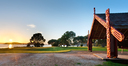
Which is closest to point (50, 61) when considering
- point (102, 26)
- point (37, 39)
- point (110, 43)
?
point (110, 43)

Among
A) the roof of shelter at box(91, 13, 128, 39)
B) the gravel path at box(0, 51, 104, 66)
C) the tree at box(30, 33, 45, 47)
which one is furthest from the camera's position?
the tree at box(30, 33, 45, 47)

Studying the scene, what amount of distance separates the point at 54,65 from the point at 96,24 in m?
11.0

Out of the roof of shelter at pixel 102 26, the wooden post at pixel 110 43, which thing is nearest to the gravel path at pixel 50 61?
the wooden post at pixel 110 43

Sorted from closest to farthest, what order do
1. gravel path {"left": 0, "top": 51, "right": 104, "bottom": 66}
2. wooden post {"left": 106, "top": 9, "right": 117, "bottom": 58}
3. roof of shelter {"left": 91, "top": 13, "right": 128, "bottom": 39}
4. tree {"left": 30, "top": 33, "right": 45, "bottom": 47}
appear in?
gravel path {"left": 0, "top": 51, "right": 104, "bottom": 66} < wooden post {"left": 106, "top": 9, "right": 117, "bottom": 58} < roof of shelter {"left": 91, "top": 13, "right": 128, "bottom": 39} < tree {"left": 30, "top": 33, "right": 45, "bottom": 47}

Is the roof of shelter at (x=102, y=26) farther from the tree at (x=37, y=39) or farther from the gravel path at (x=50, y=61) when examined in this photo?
the tree at (x=37, y=39)

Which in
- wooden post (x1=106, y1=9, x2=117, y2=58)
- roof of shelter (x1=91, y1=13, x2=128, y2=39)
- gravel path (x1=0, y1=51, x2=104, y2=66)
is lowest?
gravel path (x1=0, y1=51, x2=104, y2=66)

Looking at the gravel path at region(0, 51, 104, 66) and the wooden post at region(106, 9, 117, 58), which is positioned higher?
the wooden post at region(106, 9, 117, 58)

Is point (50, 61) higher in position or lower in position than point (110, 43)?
lower

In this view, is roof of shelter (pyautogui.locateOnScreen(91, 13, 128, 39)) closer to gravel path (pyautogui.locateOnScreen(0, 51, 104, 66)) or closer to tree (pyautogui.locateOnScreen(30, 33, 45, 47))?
→ gravel path (pyautogui.locateOnScreen(0, 51, 104, 66))

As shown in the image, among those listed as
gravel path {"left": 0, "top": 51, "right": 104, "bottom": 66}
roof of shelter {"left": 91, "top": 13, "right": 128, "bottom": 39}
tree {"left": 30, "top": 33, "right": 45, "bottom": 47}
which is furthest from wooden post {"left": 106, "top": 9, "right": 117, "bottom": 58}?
tree {"left": 30, "top": 33, "right": 45, "bottom": 47}

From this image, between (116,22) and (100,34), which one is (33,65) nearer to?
(116,22)

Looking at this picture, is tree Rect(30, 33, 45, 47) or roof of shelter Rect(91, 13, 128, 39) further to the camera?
tree Rect(30, 33, 45, 47)

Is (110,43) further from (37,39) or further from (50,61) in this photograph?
(37,39)

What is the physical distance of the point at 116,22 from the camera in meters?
9.92
